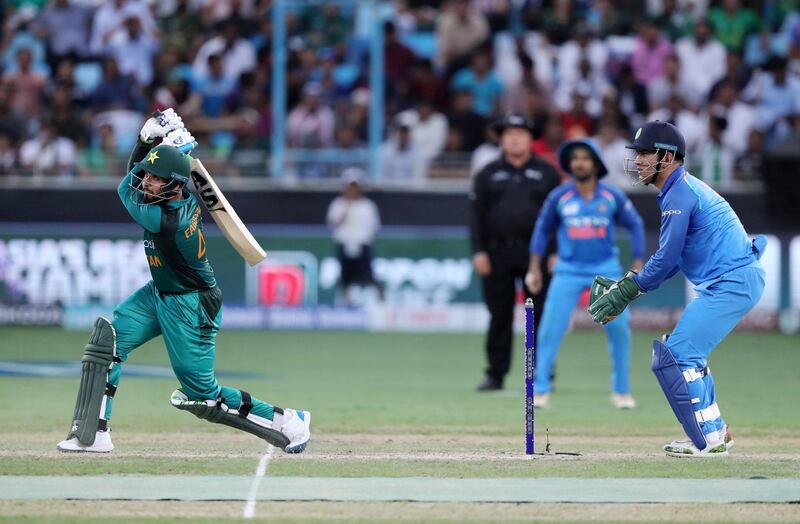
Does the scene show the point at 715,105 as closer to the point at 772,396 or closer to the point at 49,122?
the point at 772,396

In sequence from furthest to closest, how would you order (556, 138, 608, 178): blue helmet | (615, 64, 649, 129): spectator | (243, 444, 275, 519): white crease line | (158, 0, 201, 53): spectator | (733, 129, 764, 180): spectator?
(158, 0, 201, 53): spectator < (615, 64, 649, 129): spectator < (733, 129, 764, 180): spectator < (556, 138, 608, 178): blue helmet < (243, 444, 275, 519): white crease line

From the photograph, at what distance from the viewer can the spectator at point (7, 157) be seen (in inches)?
794

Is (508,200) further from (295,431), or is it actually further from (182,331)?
(182,331)

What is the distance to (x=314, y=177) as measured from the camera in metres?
20.3

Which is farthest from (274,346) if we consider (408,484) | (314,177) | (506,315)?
(408,484)

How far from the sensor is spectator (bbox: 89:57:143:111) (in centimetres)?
2127

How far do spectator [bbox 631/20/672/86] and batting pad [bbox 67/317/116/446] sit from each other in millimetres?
13854

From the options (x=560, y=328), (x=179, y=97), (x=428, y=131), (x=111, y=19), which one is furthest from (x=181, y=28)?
(x=560, y=328)

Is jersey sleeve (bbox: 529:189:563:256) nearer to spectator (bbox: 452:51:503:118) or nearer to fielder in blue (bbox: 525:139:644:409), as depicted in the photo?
fielder in blue (bbox: 525:139:644:409)

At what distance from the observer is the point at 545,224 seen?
12.3 m

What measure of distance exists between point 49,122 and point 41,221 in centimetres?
164

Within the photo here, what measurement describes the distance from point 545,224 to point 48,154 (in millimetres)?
10157

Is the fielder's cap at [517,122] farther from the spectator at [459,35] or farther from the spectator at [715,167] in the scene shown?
the spectator at [459,35]

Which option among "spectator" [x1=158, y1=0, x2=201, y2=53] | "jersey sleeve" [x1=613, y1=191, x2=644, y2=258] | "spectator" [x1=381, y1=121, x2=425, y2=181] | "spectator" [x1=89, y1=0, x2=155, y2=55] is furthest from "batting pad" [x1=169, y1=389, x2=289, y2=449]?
"spectator" [x1=89, y1=0, x2=155, y2=55]
